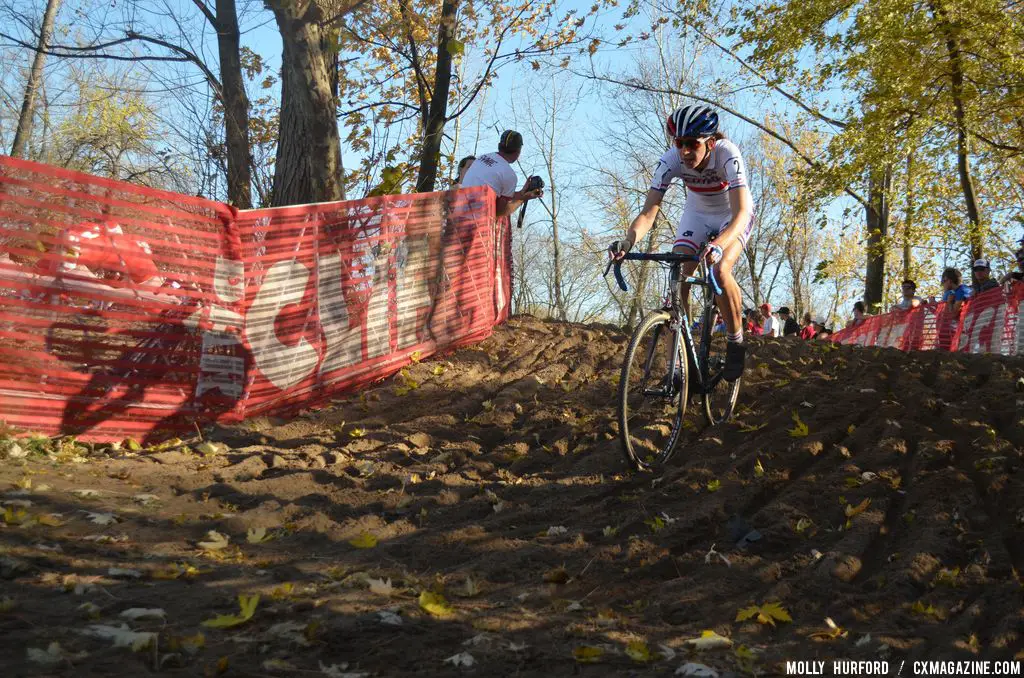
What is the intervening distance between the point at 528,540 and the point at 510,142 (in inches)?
239

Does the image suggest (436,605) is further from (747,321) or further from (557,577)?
(747,321)

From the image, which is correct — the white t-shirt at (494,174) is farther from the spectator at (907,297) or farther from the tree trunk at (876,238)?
the tree trunk at (876,238)

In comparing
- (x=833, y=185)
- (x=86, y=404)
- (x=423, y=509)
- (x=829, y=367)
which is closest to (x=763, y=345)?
(x=829, y=367)

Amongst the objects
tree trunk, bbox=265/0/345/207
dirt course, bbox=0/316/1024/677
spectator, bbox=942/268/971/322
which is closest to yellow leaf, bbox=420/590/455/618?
dirt course, bbox=0/316/1024/677

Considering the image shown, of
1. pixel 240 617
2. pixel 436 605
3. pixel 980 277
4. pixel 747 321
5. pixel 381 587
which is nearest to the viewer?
pixel 240 617

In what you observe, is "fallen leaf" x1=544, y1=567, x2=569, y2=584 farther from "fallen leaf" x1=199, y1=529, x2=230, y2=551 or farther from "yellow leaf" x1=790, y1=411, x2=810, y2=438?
"yellow leaf" x1=790, y1=411, x2=810, y2=438

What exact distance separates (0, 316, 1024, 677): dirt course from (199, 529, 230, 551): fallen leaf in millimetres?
24

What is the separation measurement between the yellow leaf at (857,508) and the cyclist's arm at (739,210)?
1.88m

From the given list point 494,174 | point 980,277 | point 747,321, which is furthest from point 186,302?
point 980,277

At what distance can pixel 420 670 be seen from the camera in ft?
9.71

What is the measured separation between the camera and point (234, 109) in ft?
38.5

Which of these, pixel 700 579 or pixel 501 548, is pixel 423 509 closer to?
pixel 501 548

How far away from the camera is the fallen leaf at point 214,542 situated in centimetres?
429

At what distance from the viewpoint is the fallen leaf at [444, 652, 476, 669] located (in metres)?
3.01
